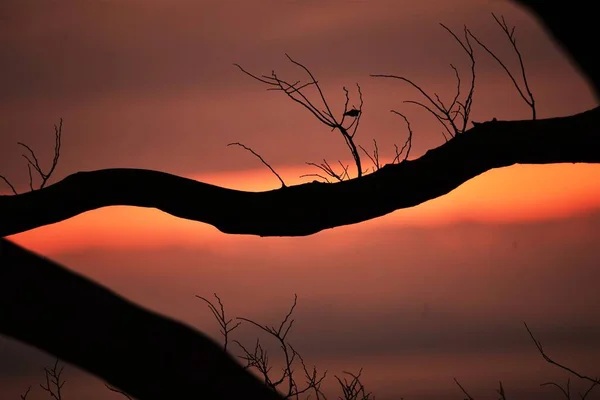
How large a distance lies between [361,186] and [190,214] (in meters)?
0.86

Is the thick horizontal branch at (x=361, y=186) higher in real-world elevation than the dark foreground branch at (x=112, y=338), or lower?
higher

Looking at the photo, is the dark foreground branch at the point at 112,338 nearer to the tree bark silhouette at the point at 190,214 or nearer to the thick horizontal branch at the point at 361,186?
the tree bark silhouette at the point at 190,214


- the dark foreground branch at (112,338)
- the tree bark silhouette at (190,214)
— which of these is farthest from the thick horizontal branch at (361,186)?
the dark foreground branch at (112,338)

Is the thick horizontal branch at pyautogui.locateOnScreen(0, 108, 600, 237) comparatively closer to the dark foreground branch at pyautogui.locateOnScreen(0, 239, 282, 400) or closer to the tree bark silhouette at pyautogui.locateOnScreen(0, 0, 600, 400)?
the tree bark silhouette at pyautogui.locateOnScreen(0, 0, 600, 400)

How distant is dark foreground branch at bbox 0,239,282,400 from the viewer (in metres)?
3.92

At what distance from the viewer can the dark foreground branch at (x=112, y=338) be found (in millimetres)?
3918

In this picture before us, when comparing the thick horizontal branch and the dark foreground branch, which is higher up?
the thick horizontal branch

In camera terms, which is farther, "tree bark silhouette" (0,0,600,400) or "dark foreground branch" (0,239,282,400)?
"dark foreground branch" (0,239,282,400)

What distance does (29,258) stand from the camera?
167 inches

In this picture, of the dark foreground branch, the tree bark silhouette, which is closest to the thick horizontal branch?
the tree bark silhouette

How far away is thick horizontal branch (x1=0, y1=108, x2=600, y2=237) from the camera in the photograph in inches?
140

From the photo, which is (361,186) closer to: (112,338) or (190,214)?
(190,214)

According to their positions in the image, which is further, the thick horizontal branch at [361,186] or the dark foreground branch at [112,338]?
the dark foreground branch at [112,338]

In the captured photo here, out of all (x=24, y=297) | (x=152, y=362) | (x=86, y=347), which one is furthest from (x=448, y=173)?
(x=24, y=297)
